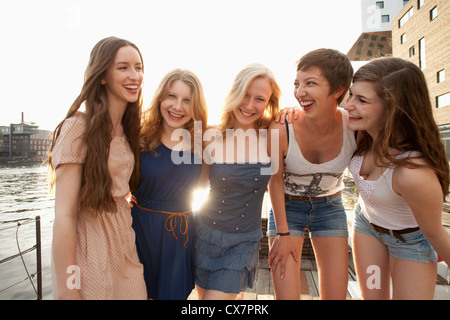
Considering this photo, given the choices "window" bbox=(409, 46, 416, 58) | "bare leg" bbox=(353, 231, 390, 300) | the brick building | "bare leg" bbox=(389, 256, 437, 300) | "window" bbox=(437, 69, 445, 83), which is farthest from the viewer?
"window" bbox=(409, 46, 416, 58)

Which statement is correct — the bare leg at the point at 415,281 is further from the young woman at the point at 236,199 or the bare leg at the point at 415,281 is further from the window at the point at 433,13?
the window at the point at 433,13

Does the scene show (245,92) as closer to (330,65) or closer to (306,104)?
(306,104)

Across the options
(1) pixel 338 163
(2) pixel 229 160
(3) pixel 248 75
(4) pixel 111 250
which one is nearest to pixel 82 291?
(4) pixel 111 250

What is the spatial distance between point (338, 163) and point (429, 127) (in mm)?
647

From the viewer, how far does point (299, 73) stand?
2.13 m

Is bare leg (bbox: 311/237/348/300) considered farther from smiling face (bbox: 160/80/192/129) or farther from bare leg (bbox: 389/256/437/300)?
smiling face (bbox: 160/80/192/129)

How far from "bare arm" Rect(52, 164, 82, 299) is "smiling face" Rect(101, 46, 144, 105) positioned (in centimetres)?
54

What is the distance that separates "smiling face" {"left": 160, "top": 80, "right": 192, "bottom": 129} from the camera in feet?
6.95

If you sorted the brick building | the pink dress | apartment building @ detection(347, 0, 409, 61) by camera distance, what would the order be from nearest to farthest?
A: the pink dress
the brick building
apartment building @ detection(347, 0, 409, 61)

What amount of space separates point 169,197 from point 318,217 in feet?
3.86

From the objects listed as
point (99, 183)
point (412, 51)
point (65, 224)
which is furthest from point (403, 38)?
point (65, 224)

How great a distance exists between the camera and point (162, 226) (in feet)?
6.62

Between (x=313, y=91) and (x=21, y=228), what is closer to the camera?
(x=313, y=91)

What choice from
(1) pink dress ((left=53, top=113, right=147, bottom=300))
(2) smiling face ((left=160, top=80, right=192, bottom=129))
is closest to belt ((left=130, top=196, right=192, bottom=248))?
(1) pink dress ((left=53, top=113, right=147, bottom=300))
